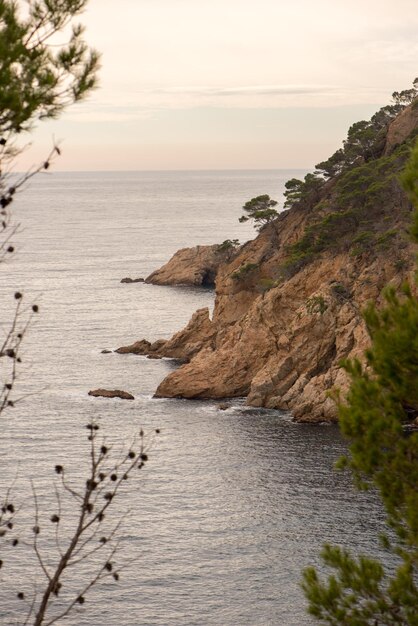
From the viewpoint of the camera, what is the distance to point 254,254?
9994cm

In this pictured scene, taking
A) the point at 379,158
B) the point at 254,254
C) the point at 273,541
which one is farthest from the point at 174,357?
the point at 273,541

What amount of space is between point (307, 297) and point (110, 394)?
1969 cm

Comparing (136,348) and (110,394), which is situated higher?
(136,348)

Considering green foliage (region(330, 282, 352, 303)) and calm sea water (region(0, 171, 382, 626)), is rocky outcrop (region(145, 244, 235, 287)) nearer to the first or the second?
calm sea water (region(0, 171, 382, 626))

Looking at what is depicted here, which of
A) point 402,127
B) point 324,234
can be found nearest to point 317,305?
point 324,234

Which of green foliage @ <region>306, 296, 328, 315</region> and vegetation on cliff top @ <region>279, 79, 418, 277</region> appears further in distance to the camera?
vegetation on cliff top @ <region>279, 79, 418, 277</region>

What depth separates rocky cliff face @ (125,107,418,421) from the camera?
78625mm

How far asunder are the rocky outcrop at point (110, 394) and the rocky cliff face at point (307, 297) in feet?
10.1

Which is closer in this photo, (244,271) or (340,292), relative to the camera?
(340,292)

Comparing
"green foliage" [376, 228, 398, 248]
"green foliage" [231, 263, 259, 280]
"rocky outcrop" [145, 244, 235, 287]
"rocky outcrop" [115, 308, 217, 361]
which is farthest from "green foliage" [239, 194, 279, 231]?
"rocky outcrop" [145, 244, 235, 287]

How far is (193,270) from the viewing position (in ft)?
501

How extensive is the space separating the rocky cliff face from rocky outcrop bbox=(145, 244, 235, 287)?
50.5 metres

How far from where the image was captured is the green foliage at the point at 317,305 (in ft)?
264

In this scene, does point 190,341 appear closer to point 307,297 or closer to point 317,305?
point 307,297
